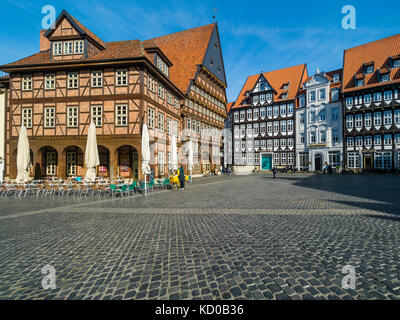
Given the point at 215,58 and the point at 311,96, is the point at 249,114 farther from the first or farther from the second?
the point at 215,58

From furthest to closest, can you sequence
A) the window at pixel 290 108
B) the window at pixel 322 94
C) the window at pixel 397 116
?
the window at pixel 290 108, the window at pixel 322 94, the window at pixel 397 116

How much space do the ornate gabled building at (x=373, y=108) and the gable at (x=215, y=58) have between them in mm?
19151

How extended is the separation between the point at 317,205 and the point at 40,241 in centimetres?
875

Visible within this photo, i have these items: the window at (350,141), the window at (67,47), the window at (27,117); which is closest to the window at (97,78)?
the window at (67,47)

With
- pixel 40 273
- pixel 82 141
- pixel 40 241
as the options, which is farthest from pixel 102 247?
pixel 82 141

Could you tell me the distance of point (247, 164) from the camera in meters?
43.8

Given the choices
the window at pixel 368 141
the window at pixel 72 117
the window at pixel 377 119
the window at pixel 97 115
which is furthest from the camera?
the window at pixel 368 141

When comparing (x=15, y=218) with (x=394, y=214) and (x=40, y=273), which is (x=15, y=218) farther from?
(x=394, y=214)

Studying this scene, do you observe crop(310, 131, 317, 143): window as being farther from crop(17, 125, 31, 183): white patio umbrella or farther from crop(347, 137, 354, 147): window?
crop(17, 125, 31, 183): white patio umbrella

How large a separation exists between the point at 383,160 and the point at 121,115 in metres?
35.2

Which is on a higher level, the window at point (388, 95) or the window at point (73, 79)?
the window at point (388, 95)

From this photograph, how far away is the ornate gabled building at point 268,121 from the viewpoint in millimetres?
40344

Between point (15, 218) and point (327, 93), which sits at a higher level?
point (327, 93)

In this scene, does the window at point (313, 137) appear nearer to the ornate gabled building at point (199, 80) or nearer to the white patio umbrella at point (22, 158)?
the ornate gabled building at point (199, 80)
